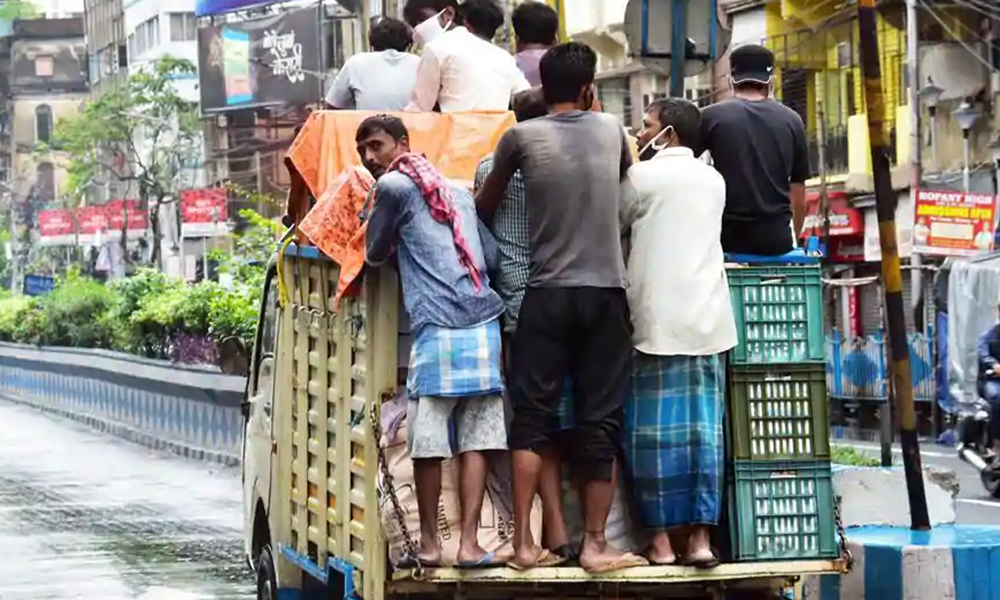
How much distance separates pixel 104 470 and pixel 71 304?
544 inches

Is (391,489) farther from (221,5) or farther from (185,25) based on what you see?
(185,25)

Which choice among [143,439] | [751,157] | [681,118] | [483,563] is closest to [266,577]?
[483,563]

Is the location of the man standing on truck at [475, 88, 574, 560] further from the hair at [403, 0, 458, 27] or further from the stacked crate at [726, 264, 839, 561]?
the hair at [403, 0, 458, 27]

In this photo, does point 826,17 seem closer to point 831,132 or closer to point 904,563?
point 831,132

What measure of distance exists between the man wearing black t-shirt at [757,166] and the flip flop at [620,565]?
1358mm

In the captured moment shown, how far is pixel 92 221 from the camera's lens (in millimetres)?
89062

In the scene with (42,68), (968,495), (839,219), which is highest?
(42,68)

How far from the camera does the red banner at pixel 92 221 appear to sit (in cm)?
8838

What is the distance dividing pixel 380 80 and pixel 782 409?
125 inches

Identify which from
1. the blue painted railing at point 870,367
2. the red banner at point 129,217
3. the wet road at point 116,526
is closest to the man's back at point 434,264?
the wet road at point 116,526

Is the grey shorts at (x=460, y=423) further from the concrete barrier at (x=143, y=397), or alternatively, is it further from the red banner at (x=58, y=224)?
the red banner at (x=58, y=224)

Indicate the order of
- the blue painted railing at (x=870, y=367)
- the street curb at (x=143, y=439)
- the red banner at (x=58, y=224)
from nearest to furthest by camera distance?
the street curb at (x=143, y=439) → the blue painted railing at (x=870, y=367) → the red banner at (x=58, y=224)

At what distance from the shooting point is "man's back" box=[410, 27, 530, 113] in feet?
31.7

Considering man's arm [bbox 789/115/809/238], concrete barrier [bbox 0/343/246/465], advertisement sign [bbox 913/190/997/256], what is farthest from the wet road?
advertisement sign [bbox 913/190/997/256]
